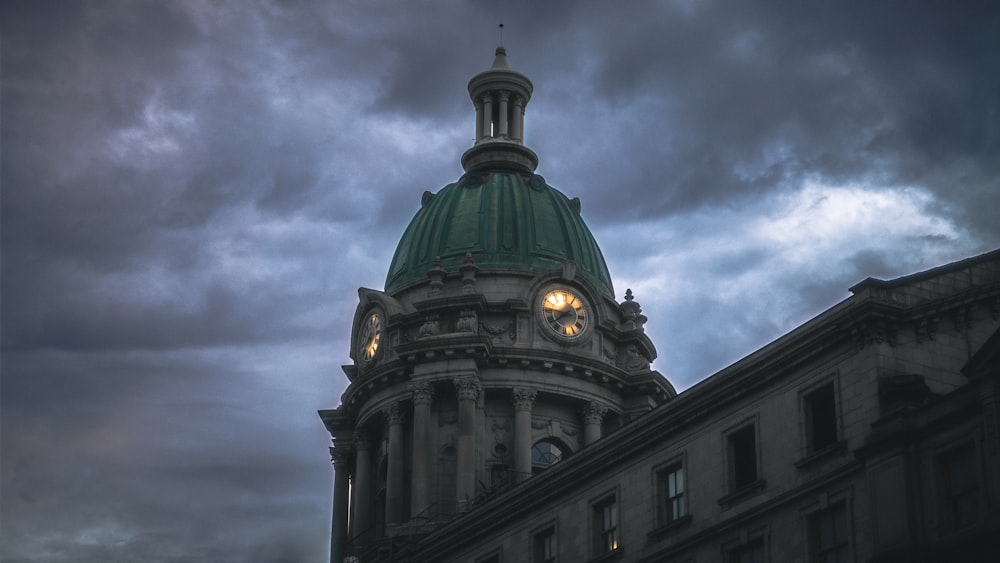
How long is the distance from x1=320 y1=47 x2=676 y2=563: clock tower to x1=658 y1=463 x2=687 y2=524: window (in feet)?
98.0

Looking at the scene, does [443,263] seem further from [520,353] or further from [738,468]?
[738,468]

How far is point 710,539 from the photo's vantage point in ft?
182

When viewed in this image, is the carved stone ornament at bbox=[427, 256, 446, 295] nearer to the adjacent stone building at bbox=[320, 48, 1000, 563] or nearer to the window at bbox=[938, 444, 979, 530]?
the adjacent stone building at bbox=[320, 48, 1000, 563]

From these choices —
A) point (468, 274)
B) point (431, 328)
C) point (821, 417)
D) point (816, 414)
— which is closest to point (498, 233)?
point (468, 274)

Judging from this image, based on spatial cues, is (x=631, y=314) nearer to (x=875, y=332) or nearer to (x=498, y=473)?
(x=498, y=473)

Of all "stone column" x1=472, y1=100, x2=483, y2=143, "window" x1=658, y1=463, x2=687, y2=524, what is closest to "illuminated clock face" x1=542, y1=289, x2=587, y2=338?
"stone column" x1=472, y1=100, x2=483, y2=143

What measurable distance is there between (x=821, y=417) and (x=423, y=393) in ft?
144

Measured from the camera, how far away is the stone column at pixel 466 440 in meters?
90.7

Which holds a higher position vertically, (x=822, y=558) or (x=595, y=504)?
(x=595, y=504)

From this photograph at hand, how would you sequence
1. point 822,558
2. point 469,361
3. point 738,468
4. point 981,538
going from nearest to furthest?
point 981,538 → point 822,558 → point 738,468 → point 469,361

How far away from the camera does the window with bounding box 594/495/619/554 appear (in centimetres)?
6109

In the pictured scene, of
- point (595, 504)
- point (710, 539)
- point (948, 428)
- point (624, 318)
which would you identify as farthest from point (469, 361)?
point (948, 428)

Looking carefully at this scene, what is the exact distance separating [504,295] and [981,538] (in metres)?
54.6

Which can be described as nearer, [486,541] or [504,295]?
[486,541]
